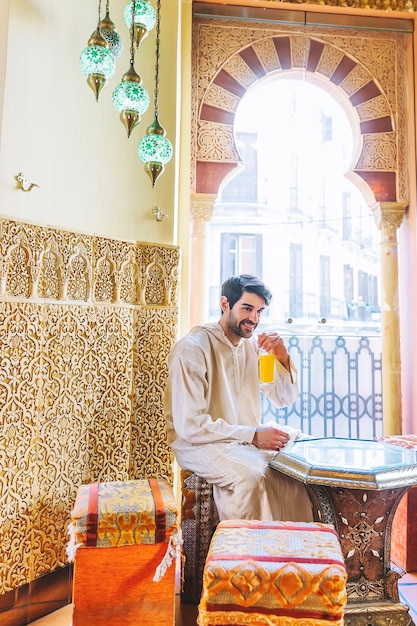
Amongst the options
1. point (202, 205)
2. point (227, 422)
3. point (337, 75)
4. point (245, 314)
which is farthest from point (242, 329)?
point (337, 75)

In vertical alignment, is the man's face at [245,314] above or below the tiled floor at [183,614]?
above

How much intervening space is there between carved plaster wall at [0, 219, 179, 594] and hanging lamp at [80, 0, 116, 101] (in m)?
0.72

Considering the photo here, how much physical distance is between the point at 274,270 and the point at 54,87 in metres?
2.33

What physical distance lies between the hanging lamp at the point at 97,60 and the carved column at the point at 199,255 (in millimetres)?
1733

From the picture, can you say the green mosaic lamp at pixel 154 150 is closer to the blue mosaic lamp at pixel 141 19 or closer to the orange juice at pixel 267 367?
the blue mosaic lamp at pixel 141 19

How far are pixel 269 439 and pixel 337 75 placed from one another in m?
3.12

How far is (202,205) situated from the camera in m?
3.88

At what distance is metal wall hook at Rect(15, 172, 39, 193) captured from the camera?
2293 millimetres

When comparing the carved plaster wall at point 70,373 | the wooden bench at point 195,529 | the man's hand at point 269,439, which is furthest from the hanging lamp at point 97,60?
the wooden bench at point 195,529

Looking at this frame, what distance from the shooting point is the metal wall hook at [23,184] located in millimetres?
2293

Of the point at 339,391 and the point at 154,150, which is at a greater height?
the point at 154,150

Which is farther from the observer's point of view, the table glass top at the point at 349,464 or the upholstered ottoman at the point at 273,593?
the table glass top at the point at 349,464

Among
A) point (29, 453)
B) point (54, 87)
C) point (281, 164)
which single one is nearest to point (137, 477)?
point (29, 453)

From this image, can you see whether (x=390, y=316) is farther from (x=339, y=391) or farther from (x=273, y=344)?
(x=273, y=344)
